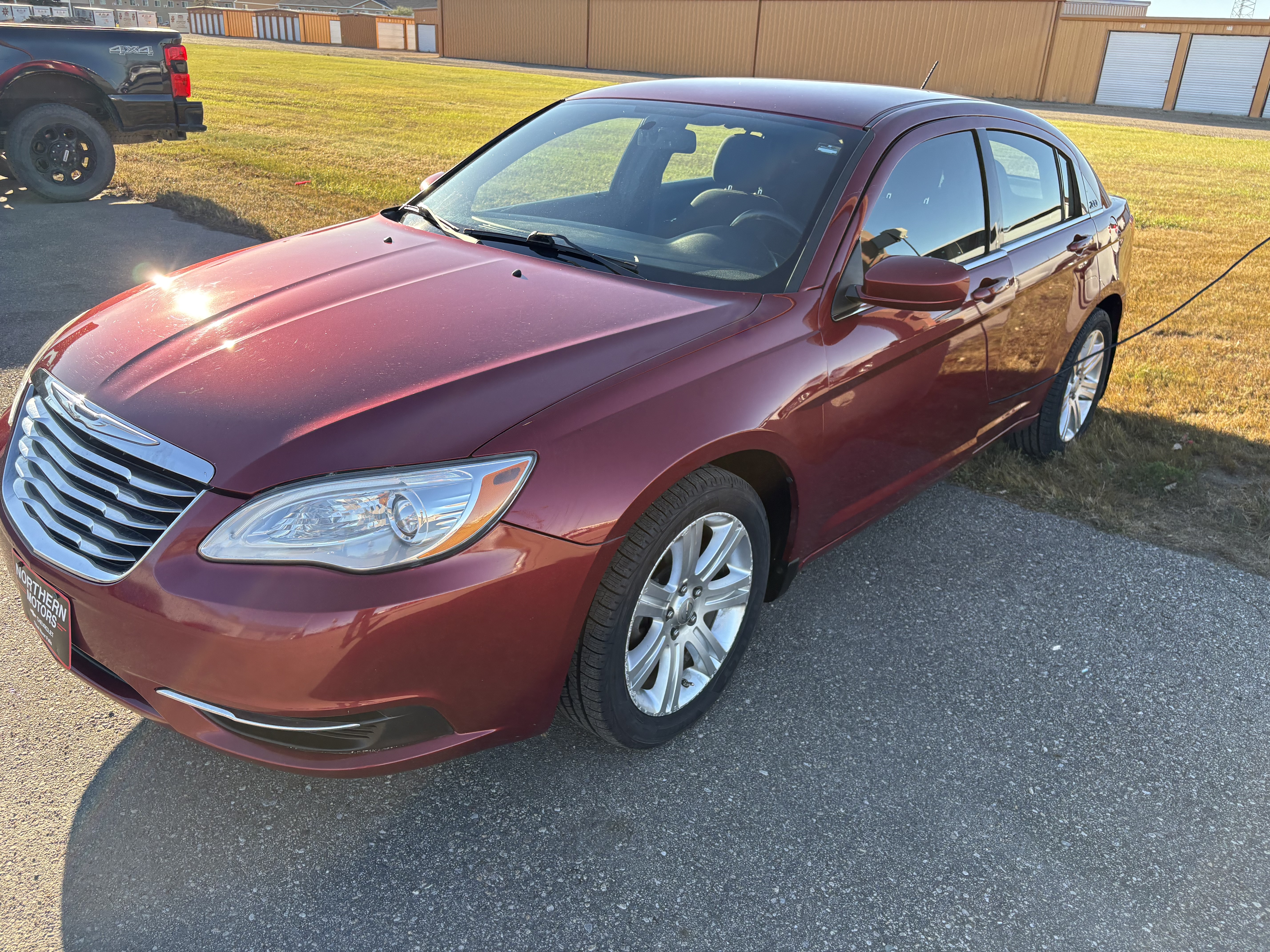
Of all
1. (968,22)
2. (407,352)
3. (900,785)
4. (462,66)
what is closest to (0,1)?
(407,352)

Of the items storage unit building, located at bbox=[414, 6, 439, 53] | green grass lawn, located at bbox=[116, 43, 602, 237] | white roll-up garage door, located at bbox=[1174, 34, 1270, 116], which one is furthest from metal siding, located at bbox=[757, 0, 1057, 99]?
storage unit building, located at bbox=[414, 6, 439, 53]

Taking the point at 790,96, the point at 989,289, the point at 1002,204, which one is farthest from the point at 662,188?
the point at 1002,204

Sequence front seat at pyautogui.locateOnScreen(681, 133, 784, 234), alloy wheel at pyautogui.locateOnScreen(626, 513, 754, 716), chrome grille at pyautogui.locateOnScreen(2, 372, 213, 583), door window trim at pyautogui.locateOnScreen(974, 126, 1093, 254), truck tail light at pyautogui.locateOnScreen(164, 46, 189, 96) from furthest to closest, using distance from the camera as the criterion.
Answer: truck tail light at pyautogui.locateOnScreen(164, 46, 189, 96), door window trim at pyautogui.locateOnScreen(974, 126, 1093, 254), front seat at pyautogui.locateOnScreen(681, 133, 784, 234), alloy wheel at pyautogui.locateOnScreen(626, 513, 754, 716), chrome grille at pyautogui.locateOnScreen(2, 372, 213, 583)

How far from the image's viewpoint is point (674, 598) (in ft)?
8.57

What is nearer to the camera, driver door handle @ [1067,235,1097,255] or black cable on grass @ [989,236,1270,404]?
black cable on grass @ [989,236,1270,404]

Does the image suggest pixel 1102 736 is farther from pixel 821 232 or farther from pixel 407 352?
pixel 407 352

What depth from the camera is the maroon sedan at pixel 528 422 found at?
2.05 metres

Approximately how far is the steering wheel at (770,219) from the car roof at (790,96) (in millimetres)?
467

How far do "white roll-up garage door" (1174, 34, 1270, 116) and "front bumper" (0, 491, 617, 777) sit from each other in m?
42.1

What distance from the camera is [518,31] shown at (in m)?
49.7

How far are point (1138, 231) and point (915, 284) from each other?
923cm

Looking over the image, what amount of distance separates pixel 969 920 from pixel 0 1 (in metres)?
13.0

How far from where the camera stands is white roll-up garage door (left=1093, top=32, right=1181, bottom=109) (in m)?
36.2

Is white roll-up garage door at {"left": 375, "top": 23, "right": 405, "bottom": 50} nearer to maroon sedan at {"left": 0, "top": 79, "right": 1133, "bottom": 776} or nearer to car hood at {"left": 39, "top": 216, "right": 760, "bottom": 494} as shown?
maroon sedan at {"left": 0, "top": 79, "right": 1133, "bottom": 776}
